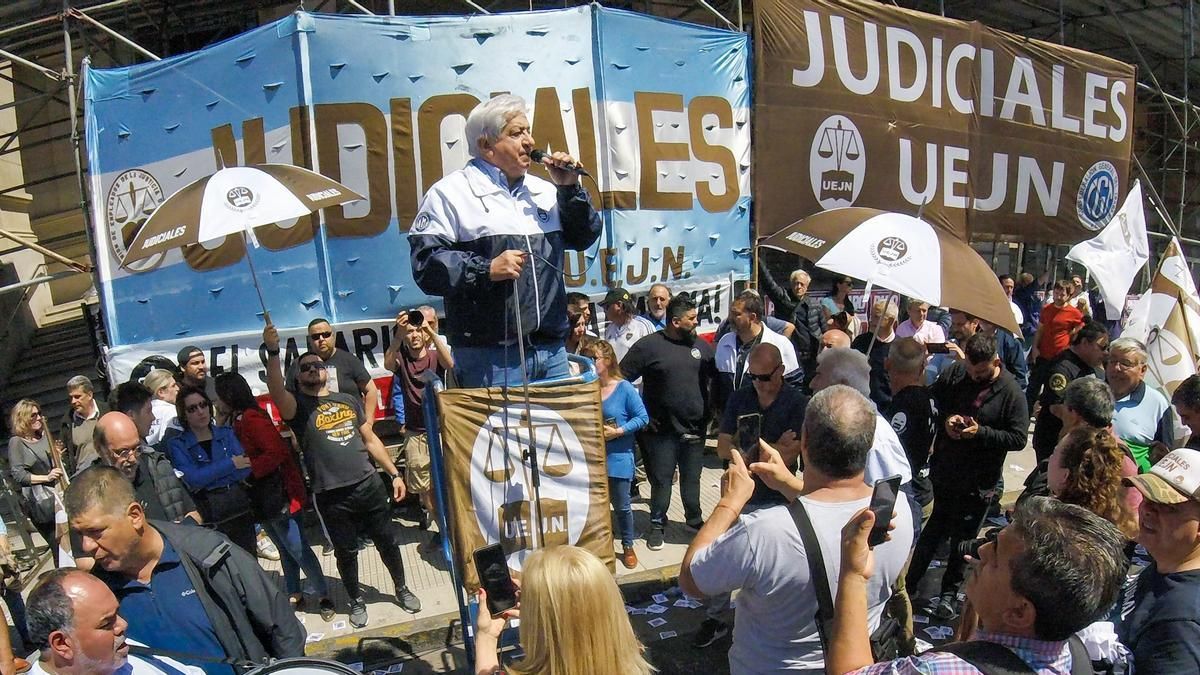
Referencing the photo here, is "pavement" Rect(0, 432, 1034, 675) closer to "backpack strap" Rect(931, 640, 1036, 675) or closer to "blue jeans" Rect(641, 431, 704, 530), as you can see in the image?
"blue jeans" Rect(641, 431, 704, 530)

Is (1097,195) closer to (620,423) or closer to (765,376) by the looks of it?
(620,423)

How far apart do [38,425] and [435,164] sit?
341 centimetres

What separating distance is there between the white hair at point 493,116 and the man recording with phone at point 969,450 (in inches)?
117

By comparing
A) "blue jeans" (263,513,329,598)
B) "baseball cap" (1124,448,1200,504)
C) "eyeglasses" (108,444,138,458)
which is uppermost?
"baseball cap" (1124,448,1200,504)

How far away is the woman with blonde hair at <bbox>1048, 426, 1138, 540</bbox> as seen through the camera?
9.33 ft

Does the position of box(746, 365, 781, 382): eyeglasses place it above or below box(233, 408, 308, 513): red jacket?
above

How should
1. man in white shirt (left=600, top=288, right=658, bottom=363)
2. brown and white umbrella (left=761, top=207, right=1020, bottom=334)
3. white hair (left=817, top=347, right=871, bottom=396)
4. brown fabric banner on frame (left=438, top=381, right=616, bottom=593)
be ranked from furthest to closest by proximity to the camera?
man in white shirt (left=600, top=288, right=658, bottom=363) < white hair (left=817, top=347, right=871, bottom=396) < brown and white umbrella (left=761, top=207, right=1020, bottom=334) < brown fabric banner on frame (left=438, top=381, right=616, bottom=593)

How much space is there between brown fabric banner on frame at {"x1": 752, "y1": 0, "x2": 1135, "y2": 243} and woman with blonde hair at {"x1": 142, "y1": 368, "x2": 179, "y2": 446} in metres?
5.40

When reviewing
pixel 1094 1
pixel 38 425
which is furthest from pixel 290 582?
pixel 1094 1

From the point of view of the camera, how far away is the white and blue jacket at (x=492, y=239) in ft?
9.20

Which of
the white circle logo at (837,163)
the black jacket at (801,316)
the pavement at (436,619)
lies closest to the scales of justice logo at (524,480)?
the pavement at (436,619)

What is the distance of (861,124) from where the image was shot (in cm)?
857

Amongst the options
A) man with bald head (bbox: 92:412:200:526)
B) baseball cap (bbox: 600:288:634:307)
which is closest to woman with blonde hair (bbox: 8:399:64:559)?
man with bald head (bbox: 92:412:200:526)

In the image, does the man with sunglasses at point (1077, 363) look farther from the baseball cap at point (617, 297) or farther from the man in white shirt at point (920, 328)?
the baseball cap at point (617, 297)
